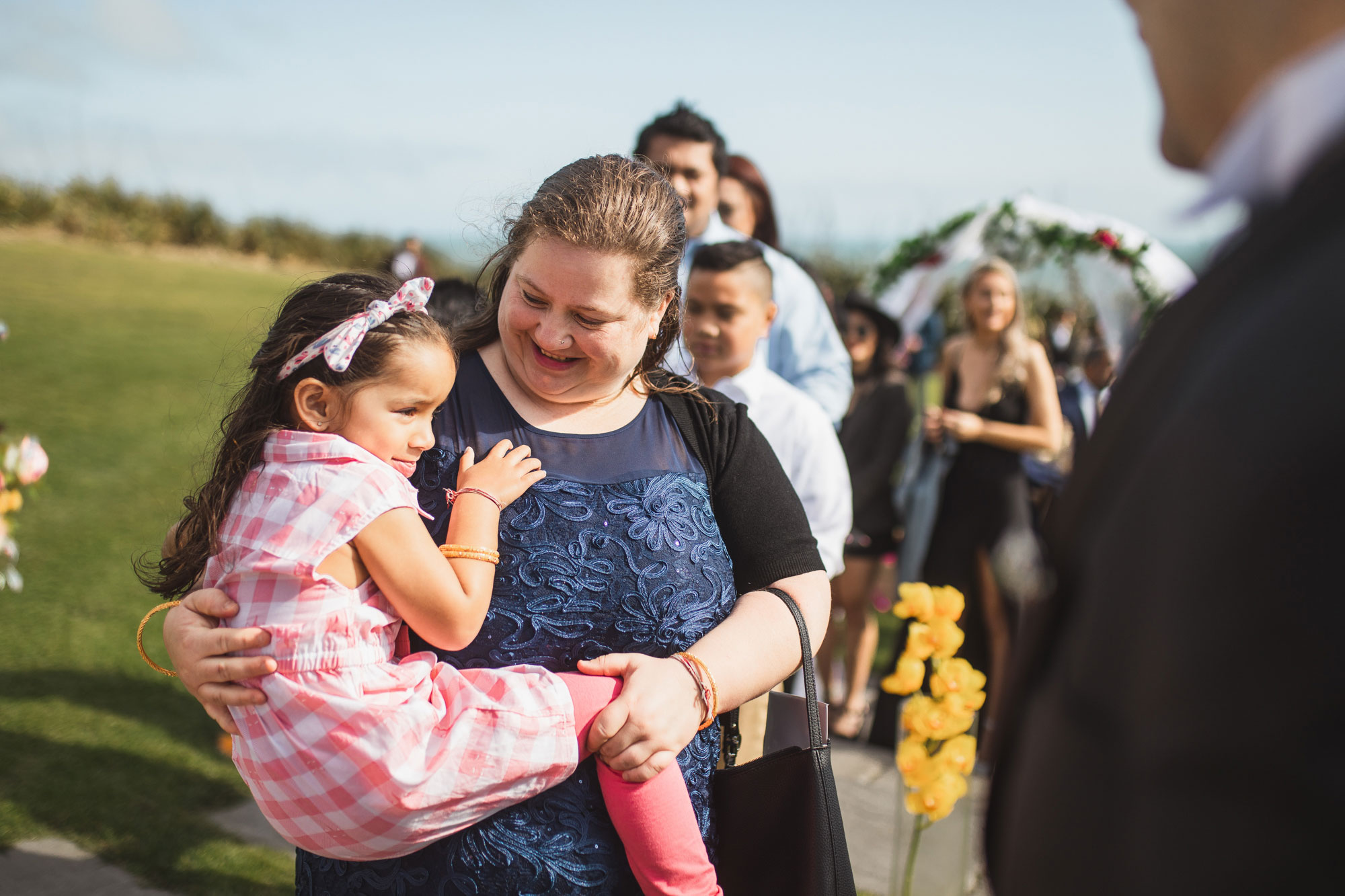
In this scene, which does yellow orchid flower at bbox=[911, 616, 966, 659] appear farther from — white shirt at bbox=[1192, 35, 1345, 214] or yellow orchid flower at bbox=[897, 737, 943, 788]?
white shirt at bbox=[1192, 35, 1345, 214]

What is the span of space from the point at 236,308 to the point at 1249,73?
2397 centimetres

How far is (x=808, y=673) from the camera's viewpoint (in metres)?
1.82

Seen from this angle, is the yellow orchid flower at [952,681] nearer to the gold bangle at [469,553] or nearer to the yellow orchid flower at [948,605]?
the yellow orchid flower at [948,605]

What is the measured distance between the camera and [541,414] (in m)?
1.81

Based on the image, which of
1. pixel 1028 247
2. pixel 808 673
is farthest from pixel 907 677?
pixel 1028 247

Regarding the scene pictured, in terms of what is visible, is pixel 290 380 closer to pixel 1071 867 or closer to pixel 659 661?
pixel 659 661

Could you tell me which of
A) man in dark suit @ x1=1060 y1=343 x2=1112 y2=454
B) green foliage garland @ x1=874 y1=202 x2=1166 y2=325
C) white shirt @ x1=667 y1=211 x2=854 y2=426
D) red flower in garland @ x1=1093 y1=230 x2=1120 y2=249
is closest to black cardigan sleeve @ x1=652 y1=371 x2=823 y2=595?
white shirt @ x1=667 y1=211 x2=854 y2=426

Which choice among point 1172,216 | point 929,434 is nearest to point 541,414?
point 1172,216

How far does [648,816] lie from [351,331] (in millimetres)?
1000

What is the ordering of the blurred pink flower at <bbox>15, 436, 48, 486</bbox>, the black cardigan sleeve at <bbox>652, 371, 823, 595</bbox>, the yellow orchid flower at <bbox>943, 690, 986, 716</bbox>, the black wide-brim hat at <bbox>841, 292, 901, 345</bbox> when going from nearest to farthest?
1. the black cardigan sleeve at <bbox>652, 371, 823, 595</bbox>
2. the yellow orchid flower at <bbox>943, 690, 986, 716</bbox>
3. the blurred pink flower at <bbox>15, 436, 48, 486</bbox>
4. the black wide-brim hat at <bbox>841, 292, 901, 345</bbox>

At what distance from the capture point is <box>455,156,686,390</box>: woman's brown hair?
175 centimetres

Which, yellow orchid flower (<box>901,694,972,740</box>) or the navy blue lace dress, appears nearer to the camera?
the navy blue lace dress

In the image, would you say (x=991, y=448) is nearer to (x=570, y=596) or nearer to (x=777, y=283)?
(x=777, y=283)

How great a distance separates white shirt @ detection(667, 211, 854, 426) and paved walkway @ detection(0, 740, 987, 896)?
72.1 inches
